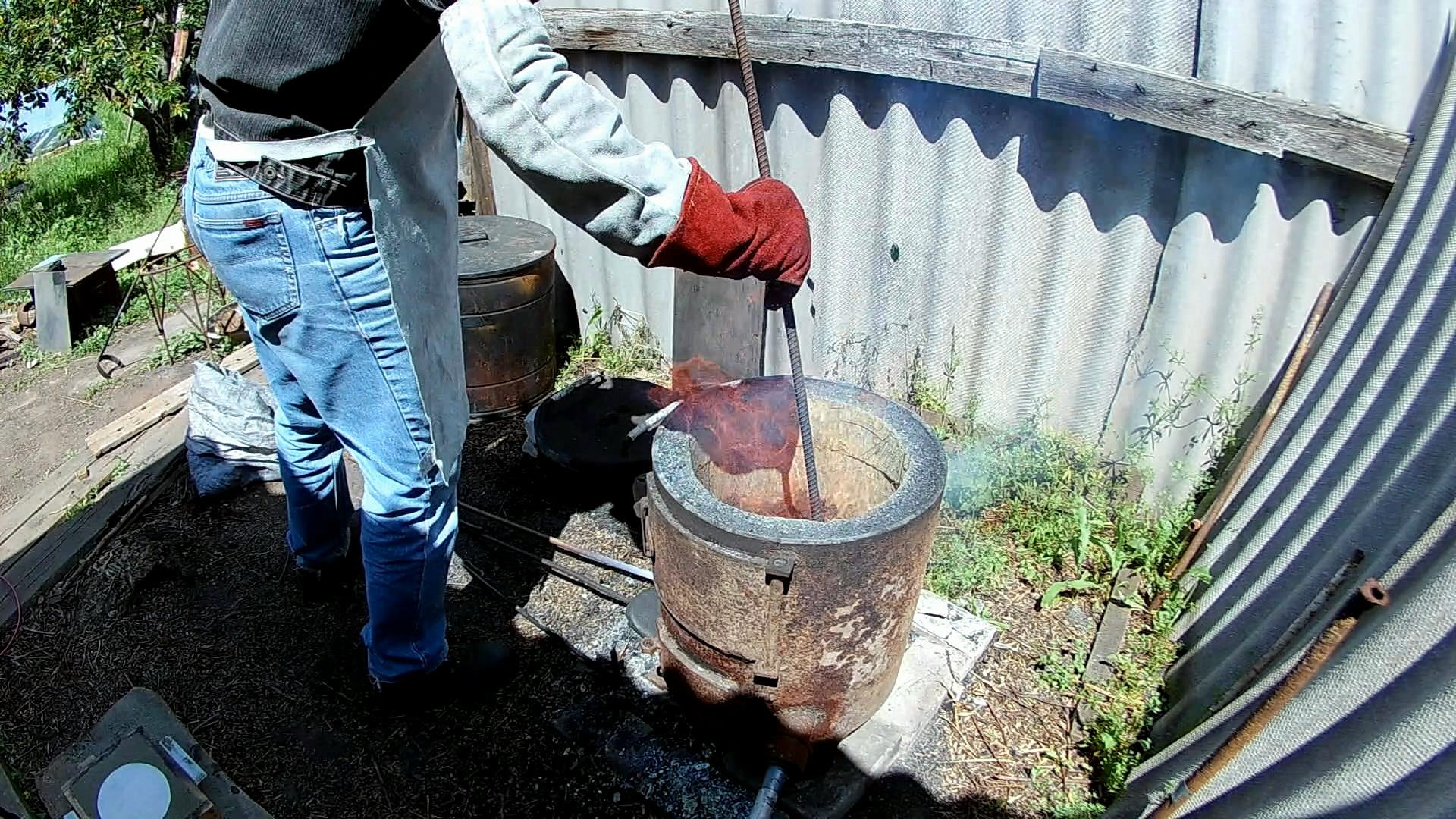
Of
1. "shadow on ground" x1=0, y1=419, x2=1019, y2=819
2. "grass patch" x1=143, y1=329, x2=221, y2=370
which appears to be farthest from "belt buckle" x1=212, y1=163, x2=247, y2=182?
"grass patch" x1=143, y1=329, x2=221, y2=370

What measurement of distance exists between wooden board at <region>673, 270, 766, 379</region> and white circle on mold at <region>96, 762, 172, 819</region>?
8.87 ft

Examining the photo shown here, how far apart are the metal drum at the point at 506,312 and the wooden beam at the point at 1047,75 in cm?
117

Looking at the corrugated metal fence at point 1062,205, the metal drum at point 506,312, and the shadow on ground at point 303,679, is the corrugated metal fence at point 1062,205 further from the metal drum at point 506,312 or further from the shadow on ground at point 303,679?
the shadow on ground at point 303,679

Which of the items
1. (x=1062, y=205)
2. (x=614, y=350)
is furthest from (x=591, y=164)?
(x=614, y=350)

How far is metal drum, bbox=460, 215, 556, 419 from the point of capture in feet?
13.8

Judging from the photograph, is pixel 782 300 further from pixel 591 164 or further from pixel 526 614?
pixel 526 614

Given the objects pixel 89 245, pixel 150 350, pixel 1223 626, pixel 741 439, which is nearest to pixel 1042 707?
pixel 1223 626

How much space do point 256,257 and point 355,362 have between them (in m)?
0.34

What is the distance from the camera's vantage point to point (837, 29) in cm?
338

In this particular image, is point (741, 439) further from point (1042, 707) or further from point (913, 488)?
point (1042, 707)

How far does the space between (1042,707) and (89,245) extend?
7.53 m

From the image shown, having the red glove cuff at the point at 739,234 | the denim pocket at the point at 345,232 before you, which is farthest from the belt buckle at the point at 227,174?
the red glove cuff at the point at 739,234

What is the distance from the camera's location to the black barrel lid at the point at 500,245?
4.18 meters

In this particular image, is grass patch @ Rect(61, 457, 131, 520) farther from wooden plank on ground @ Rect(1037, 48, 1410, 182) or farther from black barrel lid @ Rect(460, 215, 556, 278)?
wooden plank on ground @ Rect(1037, 48, 1410, 182)
